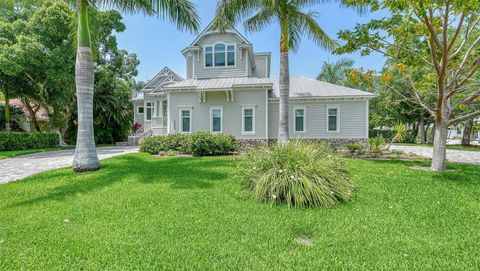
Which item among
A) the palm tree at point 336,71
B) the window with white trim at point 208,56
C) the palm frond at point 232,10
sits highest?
the palm tree at point 336,71

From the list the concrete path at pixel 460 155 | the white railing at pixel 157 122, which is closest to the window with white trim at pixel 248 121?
the white railing at pixel 157 122

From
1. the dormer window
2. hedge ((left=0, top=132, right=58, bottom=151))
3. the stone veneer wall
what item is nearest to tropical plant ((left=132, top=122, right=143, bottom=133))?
hedge ((left=0, top=132, right=58, bottom=151))

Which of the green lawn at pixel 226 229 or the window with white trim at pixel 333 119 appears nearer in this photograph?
the green lawn at pixel 226 229

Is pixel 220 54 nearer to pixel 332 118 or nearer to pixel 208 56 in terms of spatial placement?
pixel 208 56

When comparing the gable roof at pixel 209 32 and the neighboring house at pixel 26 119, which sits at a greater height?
the gable roof at pixel 209 32

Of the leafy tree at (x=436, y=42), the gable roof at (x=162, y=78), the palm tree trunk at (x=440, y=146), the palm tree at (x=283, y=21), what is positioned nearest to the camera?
the leafy tree at (x=436, y=42)

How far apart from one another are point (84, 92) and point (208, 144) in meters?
6.24

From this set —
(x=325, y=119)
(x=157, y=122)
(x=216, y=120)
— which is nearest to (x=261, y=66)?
(x=216, y=120)

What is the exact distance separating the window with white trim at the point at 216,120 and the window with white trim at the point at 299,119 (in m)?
5.30

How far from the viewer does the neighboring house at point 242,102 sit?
1619 centimetres

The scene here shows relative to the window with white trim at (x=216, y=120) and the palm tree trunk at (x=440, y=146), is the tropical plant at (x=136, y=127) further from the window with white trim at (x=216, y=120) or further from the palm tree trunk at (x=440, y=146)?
the palm tree trunk at (x=440, y=146)

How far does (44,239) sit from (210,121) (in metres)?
13.4

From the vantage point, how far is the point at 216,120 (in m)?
16.8

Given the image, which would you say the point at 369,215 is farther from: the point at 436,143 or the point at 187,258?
the point at 436,143
